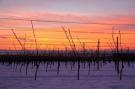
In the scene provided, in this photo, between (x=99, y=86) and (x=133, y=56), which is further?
(x=133, y=56)

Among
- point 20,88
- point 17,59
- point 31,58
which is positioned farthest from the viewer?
point 17,59

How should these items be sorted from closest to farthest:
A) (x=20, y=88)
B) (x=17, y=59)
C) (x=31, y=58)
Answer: (x=20, y=88), (x=31, y=58), (x=17, y=59)

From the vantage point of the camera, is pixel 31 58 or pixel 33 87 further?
pixel 31 58

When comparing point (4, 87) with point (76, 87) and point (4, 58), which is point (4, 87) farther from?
point (4, 58)

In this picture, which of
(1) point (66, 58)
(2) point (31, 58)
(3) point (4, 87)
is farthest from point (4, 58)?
(3) point (4, 87)

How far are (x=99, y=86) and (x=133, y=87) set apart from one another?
141cm

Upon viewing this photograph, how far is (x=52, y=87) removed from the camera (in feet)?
46.8

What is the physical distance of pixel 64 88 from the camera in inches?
548

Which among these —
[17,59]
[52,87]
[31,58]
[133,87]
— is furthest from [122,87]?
[17,59]

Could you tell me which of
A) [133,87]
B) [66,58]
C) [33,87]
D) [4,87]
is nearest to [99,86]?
[133,87]

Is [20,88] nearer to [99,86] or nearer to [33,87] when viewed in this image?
[33,87]

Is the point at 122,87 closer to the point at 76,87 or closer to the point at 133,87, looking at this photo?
the point at 133,87

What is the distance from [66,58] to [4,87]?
21644 millimetres

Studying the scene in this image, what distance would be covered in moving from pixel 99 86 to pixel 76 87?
100 centimetres
